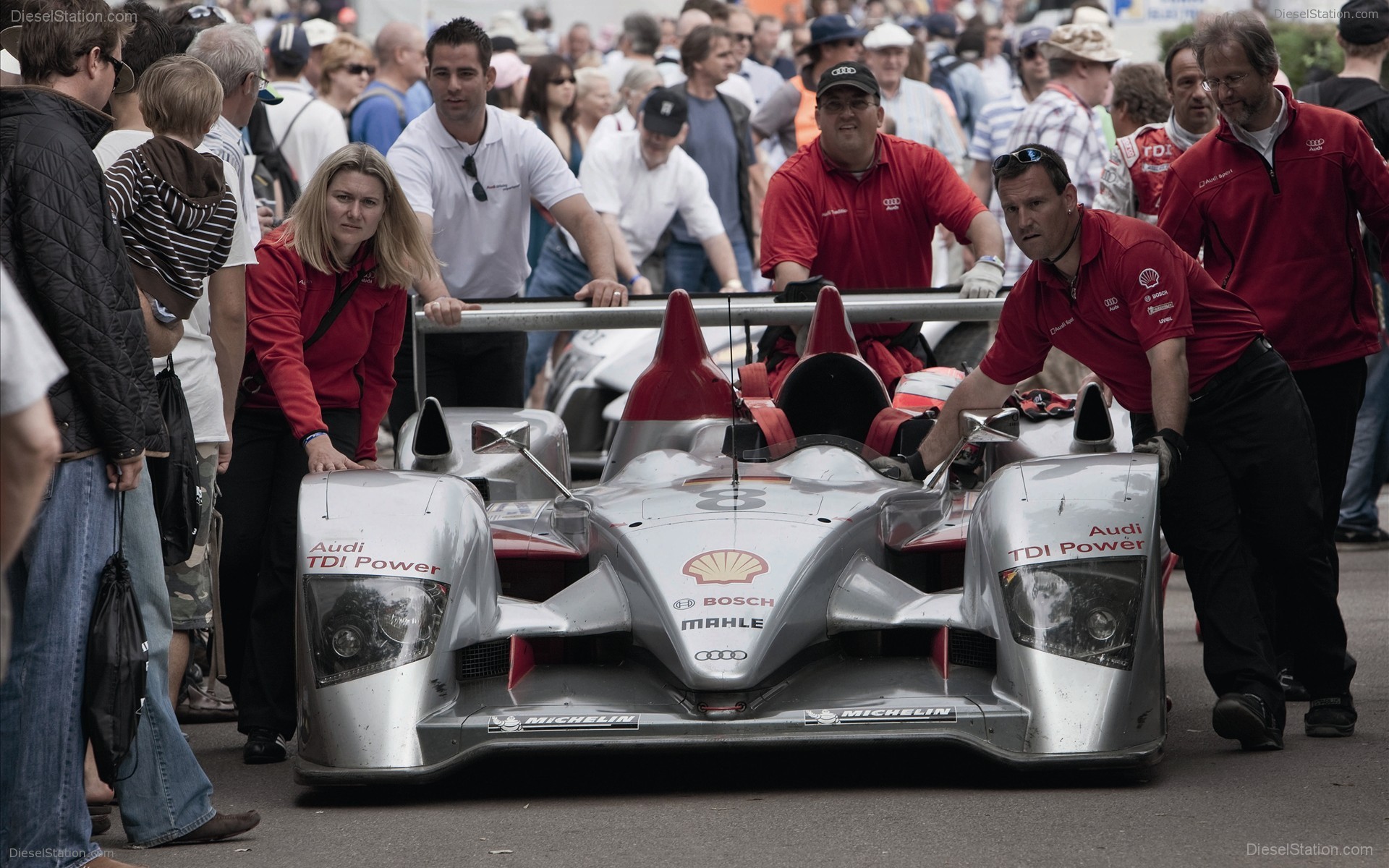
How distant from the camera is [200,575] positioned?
5602 millimetres

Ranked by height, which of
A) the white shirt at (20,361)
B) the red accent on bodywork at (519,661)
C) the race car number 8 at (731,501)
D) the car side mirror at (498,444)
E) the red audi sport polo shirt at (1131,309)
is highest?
the white shirt at (20,361)

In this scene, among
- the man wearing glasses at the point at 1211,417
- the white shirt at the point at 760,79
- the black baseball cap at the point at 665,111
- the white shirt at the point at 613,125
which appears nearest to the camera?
the man wearing glasses at the point at 1211,417

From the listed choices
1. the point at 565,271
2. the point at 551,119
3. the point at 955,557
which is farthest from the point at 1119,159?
the point at 551,119

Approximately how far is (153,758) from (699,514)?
1.66 metres

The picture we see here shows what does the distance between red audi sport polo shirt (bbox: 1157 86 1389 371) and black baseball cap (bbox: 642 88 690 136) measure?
4940 mm

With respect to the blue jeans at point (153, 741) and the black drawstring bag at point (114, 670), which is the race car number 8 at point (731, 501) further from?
the black drawstring bag at point (114, 670)

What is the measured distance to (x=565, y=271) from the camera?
10.9 meters

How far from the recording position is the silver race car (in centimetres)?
474

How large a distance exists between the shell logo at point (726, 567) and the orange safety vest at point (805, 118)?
726cm

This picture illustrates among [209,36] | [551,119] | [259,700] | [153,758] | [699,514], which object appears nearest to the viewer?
[153,758]

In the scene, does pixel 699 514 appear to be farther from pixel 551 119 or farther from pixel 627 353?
pixel 551 119

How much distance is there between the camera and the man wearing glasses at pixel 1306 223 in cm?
591

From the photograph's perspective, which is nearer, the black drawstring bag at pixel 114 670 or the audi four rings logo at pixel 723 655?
the black drawstring bag at pixel 114 670

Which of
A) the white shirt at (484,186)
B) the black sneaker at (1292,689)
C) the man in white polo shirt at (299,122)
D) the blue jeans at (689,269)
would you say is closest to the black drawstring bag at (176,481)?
the white shirt at (484,186)
